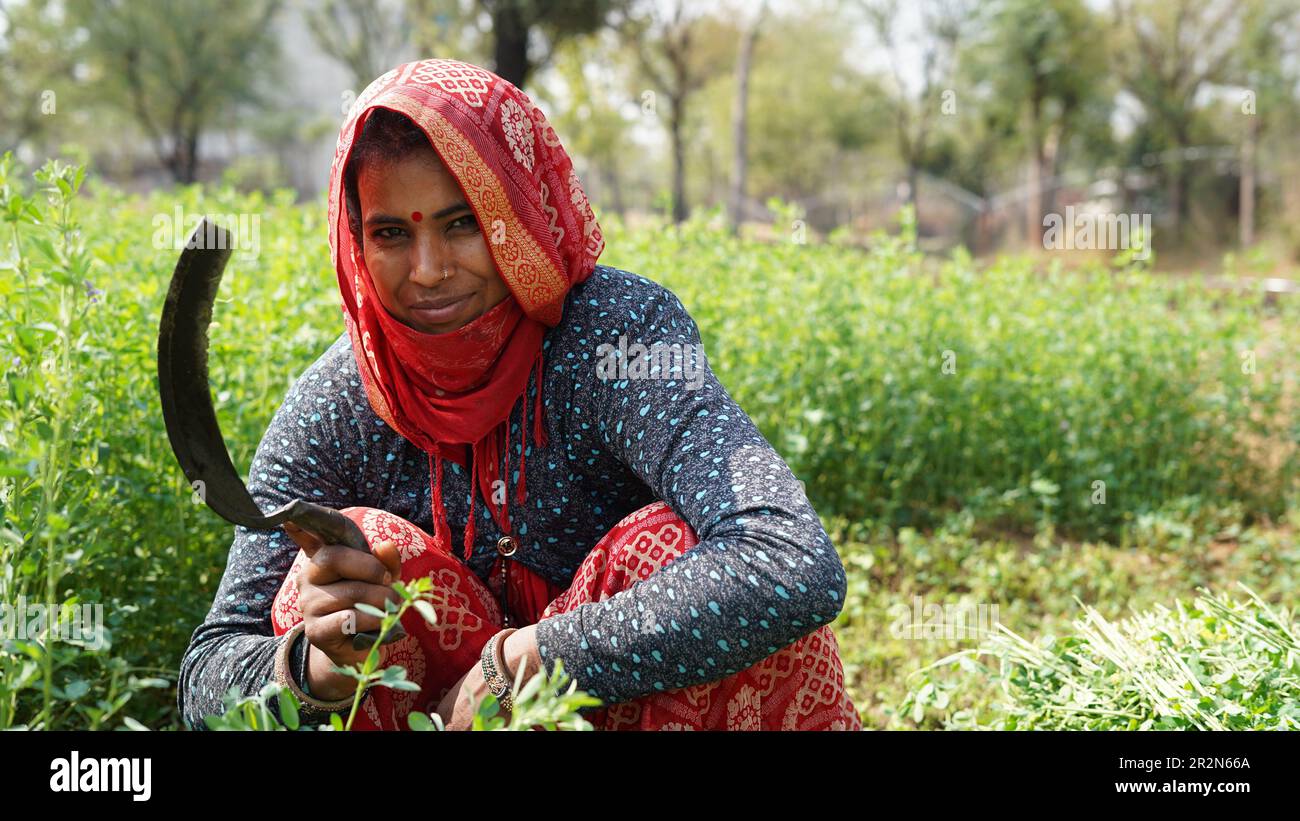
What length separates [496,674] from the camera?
1.50 meters

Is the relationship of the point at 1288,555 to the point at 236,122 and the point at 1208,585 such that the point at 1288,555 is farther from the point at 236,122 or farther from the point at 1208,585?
the point at 236,122

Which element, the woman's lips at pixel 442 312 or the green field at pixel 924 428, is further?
the green field at pixel 924 428

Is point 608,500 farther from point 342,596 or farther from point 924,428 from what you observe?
point 924,428

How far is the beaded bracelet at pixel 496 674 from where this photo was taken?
1484 mm

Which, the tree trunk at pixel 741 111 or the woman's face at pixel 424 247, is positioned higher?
the tree trunk at pixel 741 111

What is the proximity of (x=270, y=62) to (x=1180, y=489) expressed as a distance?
28728 mm

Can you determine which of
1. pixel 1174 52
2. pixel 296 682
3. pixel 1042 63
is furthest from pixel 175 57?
pixel 296 682

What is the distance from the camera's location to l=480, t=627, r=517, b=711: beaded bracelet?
1.48 meters

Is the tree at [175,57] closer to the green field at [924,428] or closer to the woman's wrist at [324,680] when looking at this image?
the green field at [924,428]

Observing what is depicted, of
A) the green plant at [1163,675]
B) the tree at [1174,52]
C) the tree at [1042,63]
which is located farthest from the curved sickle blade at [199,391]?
the tree at [1174,52]

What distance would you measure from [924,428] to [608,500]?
2.39 meters

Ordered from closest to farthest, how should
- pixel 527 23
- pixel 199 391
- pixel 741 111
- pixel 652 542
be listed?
1. pixel 199 391
2. pixel 652 542
3. pixel 527 23
4. pixel 741 111

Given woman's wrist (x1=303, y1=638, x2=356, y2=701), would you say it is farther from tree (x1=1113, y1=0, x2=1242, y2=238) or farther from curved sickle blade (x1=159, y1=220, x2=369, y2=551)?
tree (x1=1113, y1=0, x2=1242, y2=238)

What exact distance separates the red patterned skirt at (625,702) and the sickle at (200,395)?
32cm
